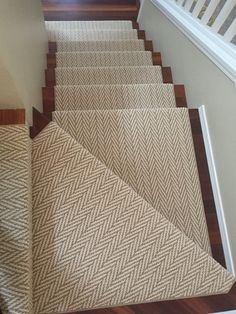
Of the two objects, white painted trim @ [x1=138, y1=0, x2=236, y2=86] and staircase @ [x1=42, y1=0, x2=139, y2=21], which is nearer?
white painted trim @ [x1=138, y1=0, x2=236, y2=86]

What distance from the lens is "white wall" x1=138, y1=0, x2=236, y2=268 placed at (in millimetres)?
1600

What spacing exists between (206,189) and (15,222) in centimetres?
106

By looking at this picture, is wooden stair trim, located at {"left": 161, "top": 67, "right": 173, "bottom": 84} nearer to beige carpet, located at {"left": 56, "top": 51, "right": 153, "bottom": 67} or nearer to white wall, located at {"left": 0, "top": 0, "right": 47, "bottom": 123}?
beige carpet, located at {"left": 56, "top": 51, "right": 153, "bottom": 67}

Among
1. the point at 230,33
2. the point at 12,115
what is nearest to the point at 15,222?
the point at 12,115

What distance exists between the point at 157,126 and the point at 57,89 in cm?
74

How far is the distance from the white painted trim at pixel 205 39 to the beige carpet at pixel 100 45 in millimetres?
562

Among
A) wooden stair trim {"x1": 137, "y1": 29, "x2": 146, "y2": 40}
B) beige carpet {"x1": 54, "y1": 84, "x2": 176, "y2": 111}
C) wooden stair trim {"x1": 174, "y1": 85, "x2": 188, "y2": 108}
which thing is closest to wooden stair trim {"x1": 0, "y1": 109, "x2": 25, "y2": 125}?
beige carpet {"x1": 54, "y1": 84, "x2": 176, "y2": 111}

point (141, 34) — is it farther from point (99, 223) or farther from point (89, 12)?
point (99, 223)

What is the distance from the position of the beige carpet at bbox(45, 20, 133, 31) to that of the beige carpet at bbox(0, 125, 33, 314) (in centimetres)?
235

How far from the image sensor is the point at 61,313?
4.10 feet

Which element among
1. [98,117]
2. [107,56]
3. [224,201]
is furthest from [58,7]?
[224,201]

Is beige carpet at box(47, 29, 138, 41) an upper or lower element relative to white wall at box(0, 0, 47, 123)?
lower

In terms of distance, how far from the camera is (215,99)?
1784mm

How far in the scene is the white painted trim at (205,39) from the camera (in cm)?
156
